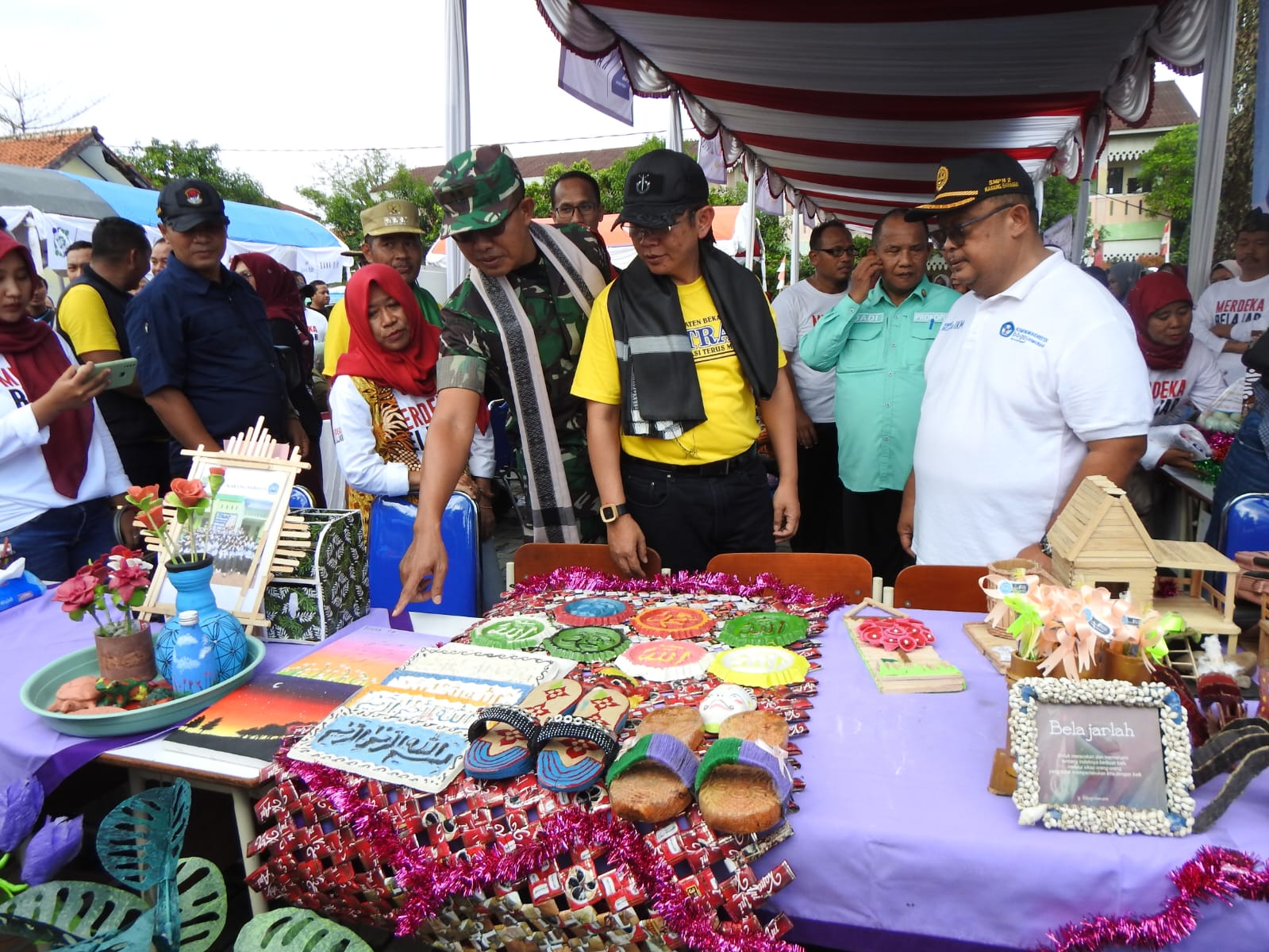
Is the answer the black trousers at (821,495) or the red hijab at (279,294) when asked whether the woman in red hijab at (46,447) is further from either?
the black trousers at (821,495)

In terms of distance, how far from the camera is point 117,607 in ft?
5.13

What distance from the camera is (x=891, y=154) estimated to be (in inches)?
272

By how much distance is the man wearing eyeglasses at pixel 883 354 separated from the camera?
2822 mm

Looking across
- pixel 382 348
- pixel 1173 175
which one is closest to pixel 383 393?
pixel 382 348

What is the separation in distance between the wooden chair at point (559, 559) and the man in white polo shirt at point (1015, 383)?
854 mm

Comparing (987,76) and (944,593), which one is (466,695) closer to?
(944,593)

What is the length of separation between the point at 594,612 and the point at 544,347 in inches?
34.6

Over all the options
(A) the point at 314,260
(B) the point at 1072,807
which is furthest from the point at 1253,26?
(A) the point at 314,260

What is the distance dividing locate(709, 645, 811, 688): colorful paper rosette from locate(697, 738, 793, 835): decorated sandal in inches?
12.0

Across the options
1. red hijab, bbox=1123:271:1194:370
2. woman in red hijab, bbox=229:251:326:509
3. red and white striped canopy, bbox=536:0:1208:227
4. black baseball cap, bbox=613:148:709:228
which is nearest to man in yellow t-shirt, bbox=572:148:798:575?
black baseball cap, bbox=613:148:709:228

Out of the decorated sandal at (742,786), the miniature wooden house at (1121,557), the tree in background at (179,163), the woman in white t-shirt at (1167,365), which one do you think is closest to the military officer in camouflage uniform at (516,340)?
the decorated sandal at (742,786)

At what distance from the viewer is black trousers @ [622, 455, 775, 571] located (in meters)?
2.09

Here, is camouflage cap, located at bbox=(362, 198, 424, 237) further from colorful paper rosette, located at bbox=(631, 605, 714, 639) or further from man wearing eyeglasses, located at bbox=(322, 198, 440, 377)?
colorful paper rosette, located at bbox=(631, 605, 714, 639)

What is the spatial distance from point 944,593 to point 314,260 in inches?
506
